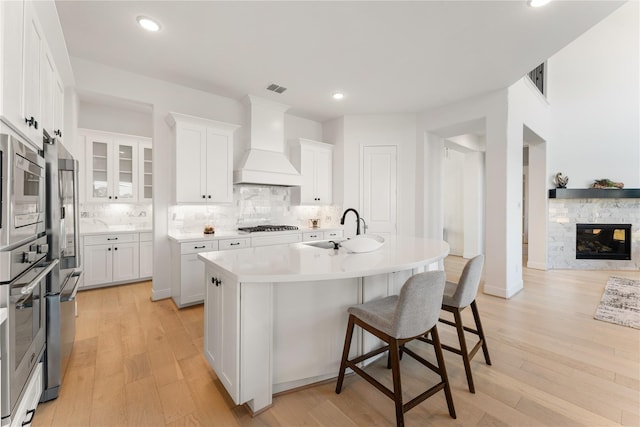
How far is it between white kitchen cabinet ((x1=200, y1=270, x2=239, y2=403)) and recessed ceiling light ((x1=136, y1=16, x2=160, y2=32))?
2224 millimetres

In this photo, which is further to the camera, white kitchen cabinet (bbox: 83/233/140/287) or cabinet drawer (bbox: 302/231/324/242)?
cabinet drawer (bbox: 302/231/324/242)

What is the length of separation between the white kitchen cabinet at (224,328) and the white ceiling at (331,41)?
2.15 metres

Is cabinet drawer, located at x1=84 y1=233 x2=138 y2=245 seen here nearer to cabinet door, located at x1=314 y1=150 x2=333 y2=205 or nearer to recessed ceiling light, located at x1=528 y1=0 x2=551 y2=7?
cabinet door, located at x1=314 y1=150 x2=333 y2=205

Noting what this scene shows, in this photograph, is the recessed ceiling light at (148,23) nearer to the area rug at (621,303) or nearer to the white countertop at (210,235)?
the white countertop at (210,235)

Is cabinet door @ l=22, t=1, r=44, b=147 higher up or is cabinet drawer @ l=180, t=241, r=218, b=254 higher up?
cabinet door @ l=22, t=1, r=44, b=147

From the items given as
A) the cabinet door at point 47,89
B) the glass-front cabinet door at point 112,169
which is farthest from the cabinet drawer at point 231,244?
the glass-front cabinet door at point 112,169

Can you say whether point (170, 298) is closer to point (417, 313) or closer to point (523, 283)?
point (417, 313)

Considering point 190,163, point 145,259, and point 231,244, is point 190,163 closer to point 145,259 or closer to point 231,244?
point 231,244

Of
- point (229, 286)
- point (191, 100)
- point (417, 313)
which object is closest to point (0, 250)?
point (229, 286)

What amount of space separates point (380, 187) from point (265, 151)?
206 cm

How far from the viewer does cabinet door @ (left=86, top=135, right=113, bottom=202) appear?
13.6 ft

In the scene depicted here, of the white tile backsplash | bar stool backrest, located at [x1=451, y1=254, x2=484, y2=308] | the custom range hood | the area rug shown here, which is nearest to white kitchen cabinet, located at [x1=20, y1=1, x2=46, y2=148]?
the white tile backsplash

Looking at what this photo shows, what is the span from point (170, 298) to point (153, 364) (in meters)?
1.62

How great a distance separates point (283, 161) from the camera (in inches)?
173
